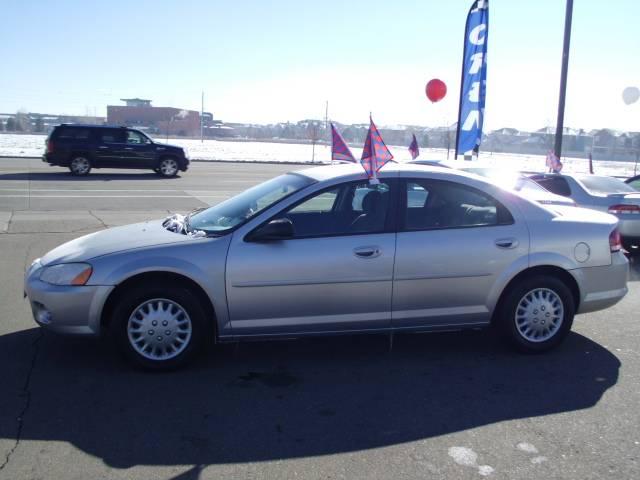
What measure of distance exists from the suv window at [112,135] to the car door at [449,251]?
63.4 ft

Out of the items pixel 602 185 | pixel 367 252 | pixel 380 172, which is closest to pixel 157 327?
pixel 367 252

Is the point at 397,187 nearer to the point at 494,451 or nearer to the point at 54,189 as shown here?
the point at 494,451

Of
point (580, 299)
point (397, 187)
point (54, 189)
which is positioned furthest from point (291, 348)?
point (54, 189)

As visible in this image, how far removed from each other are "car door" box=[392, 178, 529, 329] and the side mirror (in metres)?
0.89

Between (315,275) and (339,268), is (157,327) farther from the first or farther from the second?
(339,268)

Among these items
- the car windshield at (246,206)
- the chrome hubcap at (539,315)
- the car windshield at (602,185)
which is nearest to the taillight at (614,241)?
the chrome hubcap at (539,315)

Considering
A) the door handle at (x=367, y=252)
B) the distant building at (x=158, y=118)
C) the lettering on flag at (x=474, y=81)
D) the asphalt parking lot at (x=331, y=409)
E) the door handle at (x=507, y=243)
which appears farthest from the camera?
the distant building at (x=158, y=118)

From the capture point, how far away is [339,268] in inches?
192

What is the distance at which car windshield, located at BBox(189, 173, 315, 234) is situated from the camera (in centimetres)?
511

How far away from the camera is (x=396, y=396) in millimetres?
4500

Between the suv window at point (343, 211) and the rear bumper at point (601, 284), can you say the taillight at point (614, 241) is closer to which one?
the rear bumper at point (601, 284)

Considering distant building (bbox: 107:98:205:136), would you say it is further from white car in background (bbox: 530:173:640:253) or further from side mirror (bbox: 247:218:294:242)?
side mirror (bbox: 247:218:294:242)

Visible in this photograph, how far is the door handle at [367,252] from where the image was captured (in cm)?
492

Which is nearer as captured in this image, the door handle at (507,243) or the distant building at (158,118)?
the door handle at (507,243)
